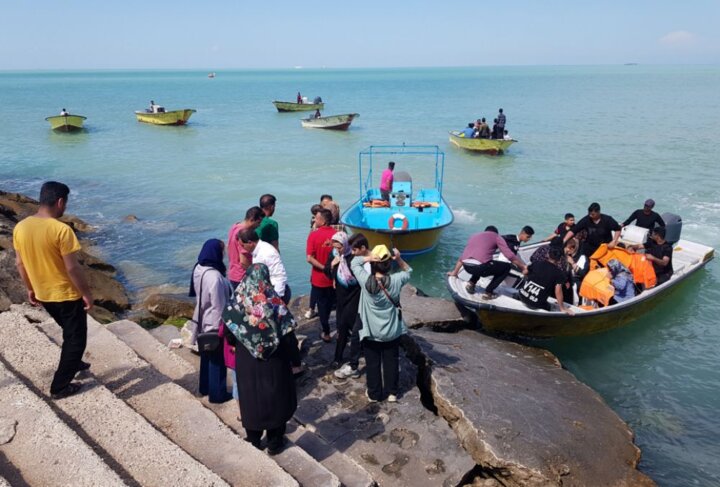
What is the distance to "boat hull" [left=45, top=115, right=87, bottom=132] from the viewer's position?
35781 mm

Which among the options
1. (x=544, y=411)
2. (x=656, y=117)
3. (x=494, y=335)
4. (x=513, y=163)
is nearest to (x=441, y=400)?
(x=544, y=411)

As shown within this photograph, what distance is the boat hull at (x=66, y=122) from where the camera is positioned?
3578cm

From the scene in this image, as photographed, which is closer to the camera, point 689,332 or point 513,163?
point 689,332

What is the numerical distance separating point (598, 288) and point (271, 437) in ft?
20.6

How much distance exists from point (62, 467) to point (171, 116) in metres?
40.3

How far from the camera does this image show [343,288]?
5.46 meters

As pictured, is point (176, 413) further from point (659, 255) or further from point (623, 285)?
point (659, 255)

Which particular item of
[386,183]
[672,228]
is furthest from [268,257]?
[672,228]

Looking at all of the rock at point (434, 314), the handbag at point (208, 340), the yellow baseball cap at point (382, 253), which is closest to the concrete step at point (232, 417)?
the handbag at point (208, 340)

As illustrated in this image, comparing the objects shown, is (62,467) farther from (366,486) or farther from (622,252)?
(622,252)

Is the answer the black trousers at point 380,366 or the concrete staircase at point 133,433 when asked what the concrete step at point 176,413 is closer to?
the concrete staircase at point 133,433

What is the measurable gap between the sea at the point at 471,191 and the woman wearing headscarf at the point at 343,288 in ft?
12.7

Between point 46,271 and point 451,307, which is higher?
point 46,271

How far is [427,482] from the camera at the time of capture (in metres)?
4.23
